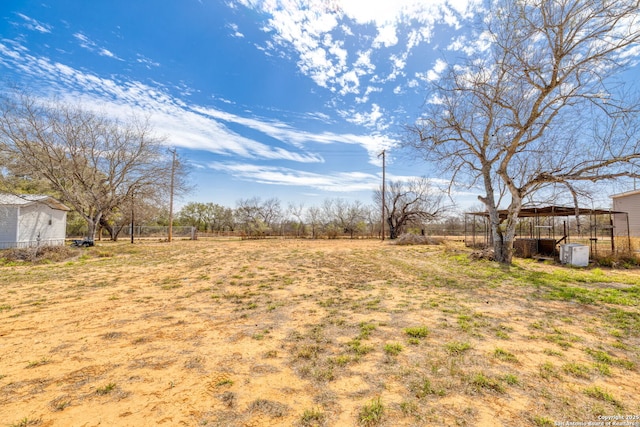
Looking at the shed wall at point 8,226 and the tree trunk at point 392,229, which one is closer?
the shed wall at point 8,226

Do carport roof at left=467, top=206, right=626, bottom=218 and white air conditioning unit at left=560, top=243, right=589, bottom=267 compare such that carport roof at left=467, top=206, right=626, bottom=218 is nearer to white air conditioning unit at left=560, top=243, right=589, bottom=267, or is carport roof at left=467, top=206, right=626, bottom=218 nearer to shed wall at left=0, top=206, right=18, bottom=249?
white air conditioning unit at left=560, top=243, right=589, bottom=267

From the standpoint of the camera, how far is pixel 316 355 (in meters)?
2.91

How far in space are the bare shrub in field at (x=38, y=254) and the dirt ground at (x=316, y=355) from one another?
500 cm

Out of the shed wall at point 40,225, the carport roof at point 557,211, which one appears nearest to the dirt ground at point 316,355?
the carport roof at point 557,211

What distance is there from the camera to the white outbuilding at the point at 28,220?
1310cm

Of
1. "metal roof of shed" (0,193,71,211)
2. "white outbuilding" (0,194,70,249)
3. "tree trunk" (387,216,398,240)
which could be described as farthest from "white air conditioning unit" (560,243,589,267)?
"metal roof of shed" (0,193,71,211)

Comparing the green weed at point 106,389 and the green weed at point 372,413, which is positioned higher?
the green weed at point 372,413

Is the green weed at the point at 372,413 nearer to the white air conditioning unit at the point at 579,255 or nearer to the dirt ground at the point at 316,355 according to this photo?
the dirt ground at the point at 316,355

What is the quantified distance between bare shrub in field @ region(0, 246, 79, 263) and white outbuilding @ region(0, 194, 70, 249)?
187cm

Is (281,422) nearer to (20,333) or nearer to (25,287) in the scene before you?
(20,333)

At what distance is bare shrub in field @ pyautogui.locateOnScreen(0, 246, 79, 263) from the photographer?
9625 mm

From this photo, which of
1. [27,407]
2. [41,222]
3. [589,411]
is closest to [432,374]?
[589,411]

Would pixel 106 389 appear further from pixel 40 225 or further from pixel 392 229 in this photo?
pixel 392 229

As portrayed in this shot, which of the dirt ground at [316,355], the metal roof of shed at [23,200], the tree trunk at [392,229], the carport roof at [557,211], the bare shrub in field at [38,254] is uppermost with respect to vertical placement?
the metal roof of shed at [23,200]
